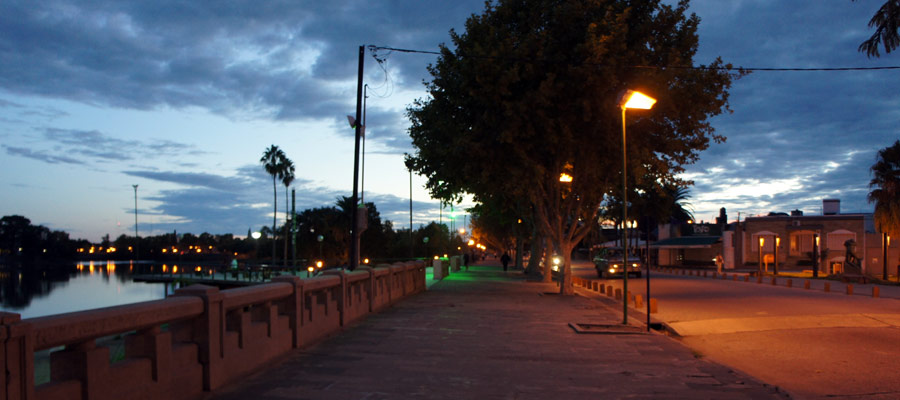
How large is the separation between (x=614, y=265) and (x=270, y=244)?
79924 mm

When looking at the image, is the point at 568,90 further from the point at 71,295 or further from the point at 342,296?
the point at 71,295

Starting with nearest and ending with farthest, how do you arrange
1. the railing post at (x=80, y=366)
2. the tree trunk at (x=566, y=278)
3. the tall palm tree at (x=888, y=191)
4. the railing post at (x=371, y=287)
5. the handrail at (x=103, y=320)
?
1. the handrail at (x=103, y=320)
2. the railing post at (x=80, y=366)
3. the railing post at (x=371, y=287)
4. the tree trunk at (x=566, y=278)
5. the tall palm tree at (x=888, y=191)

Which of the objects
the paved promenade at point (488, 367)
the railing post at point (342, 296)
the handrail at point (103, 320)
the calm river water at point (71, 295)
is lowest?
the calm river water at point (71, 295)

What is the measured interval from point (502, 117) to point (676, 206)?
63421 mm

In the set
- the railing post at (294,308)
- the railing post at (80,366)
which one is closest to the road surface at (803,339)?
the railing post at (294,308)

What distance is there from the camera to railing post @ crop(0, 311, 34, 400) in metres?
4.18

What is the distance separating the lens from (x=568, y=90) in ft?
75.8

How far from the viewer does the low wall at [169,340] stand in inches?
179

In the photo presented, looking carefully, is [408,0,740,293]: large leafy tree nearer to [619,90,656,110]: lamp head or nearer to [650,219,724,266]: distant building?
[619,90,656,110]: lamp head

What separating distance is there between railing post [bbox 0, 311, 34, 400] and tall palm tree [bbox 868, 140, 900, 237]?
48.0 m

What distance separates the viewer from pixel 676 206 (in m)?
81.1

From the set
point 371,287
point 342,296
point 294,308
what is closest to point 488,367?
point 294,308

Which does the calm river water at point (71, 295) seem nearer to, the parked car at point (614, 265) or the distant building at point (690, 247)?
the parked car at point (614, 265)

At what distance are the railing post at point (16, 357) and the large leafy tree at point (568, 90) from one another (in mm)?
18378
